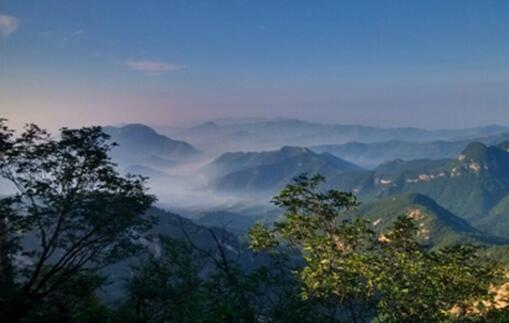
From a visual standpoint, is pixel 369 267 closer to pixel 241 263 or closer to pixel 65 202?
pixel 241 263

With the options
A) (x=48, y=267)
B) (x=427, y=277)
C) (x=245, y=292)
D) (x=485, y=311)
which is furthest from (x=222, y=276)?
(x=48, y=267)

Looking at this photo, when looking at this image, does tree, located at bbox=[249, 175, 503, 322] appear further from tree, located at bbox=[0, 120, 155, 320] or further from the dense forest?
→ tree, located at bbox=[0, 120, 155, 320]

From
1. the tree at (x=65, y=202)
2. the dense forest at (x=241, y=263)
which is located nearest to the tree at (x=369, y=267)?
the dense forest at (x=241, y=263)

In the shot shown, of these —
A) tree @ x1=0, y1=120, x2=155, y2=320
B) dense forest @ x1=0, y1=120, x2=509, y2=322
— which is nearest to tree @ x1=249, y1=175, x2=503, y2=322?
→ dense forest @ x1=0, y1=120, x2=509, y2=322

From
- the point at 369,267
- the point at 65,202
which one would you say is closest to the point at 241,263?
the point at 369,267

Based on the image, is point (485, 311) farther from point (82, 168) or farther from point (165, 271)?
point (82, 168)

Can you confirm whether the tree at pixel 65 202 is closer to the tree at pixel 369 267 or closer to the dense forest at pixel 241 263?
the dense forest at pixel 241 263
